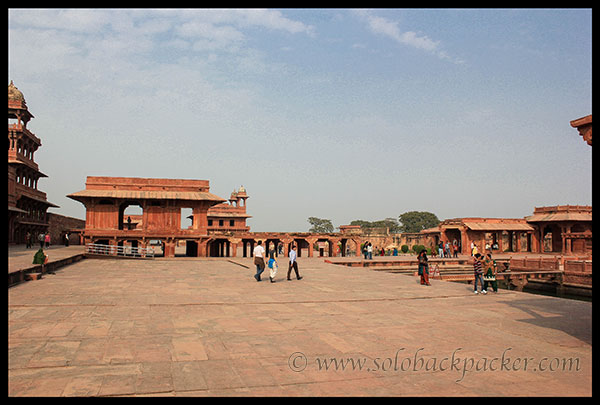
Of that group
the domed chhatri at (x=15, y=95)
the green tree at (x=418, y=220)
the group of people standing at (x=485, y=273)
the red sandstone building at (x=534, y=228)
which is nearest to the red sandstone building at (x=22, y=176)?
the domed chhatri at (x=15, y=95)

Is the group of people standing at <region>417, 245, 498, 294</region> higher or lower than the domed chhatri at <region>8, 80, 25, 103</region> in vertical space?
lower

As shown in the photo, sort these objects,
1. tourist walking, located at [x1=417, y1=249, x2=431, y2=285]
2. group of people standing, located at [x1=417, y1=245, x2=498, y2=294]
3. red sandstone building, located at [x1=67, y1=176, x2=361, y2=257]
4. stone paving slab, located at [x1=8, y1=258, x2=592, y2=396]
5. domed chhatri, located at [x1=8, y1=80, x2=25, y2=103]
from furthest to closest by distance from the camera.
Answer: domed chhatri, located at [x1=8, y1=80, x2=25, y2=103]
red sandstone building, located at [x1=67, y1=176, x2=361, y2=257]
tourist walking, located at [x1=417, y1=249, x2=431, y2=285]
group of people standing, located at [x1=417, y1=245, x2=498, y2=294]
stone paving slab, located at [x1=8, y1=258, x2=592, y2=396]

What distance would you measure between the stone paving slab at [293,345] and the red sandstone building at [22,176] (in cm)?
2943

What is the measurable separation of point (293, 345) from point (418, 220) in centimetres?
9295

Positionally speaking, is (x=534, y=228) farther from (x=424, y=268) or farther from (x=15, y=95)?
(x=15, y=95)

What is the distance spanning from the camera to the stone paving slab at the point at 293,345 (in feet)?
14.1

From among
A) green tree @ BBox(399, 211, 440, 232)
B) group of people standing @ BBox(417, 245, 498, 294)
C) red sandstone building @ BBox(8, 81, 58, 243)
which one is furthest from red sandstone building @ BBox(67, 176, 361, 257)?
green tree @ BBox(399, 211, 440, 232)

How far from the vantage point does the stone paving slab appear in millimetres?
4305

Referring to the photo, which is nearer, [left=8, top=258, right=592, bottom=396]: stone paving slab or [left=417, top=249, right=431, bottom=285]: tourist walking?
[left=8, top=258, right=592, bottom=396]: stone paving slab

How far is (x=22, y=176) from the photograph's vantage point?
39.5 m

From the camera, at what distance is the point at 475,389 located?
4.22 metres

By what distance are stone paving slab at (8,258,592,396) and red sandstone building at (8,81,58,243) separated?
2943 cm

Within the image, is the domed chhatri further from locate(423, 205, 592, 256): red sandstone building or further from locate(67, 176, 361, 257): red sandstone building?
locate(423, 205, 592, 256): red sandstone building

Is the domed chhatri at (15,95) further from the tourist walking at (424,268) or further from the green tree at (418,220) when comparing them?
the green tree at (418,220)
